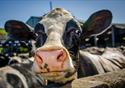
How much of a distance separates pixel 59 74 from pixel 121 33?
1960 centimetres

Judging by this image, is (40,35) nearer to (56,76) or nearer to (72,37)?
(72,37)

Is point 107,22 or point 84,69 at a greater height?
point 107,22

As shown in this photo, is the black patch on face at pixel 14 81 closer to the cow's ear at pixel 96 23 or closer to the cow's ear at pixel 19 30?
the cow's ear at pixel 19 30

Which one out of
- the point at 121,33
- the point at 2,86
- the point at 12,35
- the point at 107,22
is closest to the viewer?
the point at 2,86

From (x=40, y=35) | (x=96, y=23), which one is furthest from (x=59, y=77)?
(x=96, y=23)

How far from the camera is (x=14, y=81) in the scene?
4438mm

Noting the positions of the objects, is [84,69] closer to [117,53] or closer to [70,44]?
[70,44]

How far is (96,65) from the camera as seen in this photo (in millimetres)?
5625

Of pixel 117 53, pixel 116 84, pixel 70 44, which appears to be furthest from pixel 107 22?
pixel 117 53

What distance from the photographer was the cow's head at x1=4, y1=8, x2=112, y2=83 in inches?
119

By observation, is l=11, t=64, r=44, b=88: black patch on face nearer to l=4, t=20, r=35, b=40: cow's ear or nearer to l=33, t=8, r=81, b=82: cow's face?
l=4, t=20, r=35, b=40: cow's ear

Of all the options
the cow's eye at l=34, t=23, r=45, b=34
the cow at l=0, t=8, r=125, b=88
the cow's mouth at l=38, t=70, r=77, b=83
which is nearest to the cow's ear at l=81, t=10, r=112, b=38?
the cow at l=0, t=8, r=125, b=88

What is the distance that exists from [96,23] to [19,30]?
1195 mm

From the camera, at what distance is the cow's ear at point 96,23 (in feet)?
14.5
